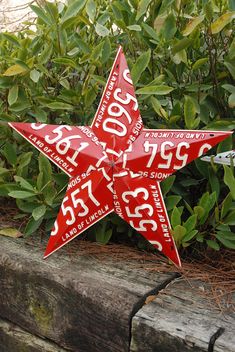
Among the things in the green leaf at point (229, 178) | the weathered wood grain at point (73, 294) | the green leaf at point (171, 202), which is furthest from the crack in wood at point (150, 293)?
the green leaf at point (229, 178)

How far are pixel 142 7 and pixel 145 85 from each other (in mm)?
286

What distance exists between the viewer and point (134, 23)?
2.10 m

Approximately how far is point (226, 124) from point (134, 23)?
552 millimetres

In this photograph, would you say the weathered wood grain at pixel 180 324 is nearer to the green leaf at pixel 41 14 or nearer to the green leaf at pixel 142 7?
the green leaf at pixel 142 7

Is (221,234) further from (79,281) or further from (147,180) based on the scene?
(79,281)

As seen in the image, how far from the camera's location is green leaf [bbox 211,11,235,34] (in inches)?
71.7

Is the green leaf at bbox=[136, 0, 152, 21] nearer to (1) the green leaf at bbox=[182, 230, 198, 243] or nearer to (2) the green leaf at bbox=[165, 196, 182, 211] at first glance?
(2) the green leaf at bbox=[165, 196, 182, 211]

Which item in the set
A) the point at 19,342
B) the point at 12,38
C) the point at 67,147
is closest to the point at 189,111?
the point at 67,147

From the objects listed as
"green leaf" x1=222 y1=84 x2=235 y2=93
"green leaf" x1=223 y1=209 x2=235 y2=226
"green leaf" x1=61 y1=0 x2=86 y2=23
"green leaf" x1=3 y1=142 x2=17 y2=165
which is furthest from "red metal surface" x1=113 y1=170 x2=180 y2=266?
"green leaf" x1=61 y1=0 x2=86 y2=23

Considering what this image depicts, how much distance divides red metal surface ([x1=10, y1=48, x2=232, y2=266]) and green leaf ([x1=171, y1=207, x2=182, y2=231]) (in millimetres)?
27

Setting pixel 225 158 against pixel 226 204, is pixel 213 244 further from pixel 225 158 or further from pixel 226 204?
pixel 225 158

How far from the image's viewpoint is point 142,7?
2.02 metres

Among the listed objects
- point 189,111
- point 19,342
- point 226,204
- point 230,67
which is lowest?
point 19,342

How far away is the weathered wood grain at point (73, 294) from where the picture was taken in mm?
1708
